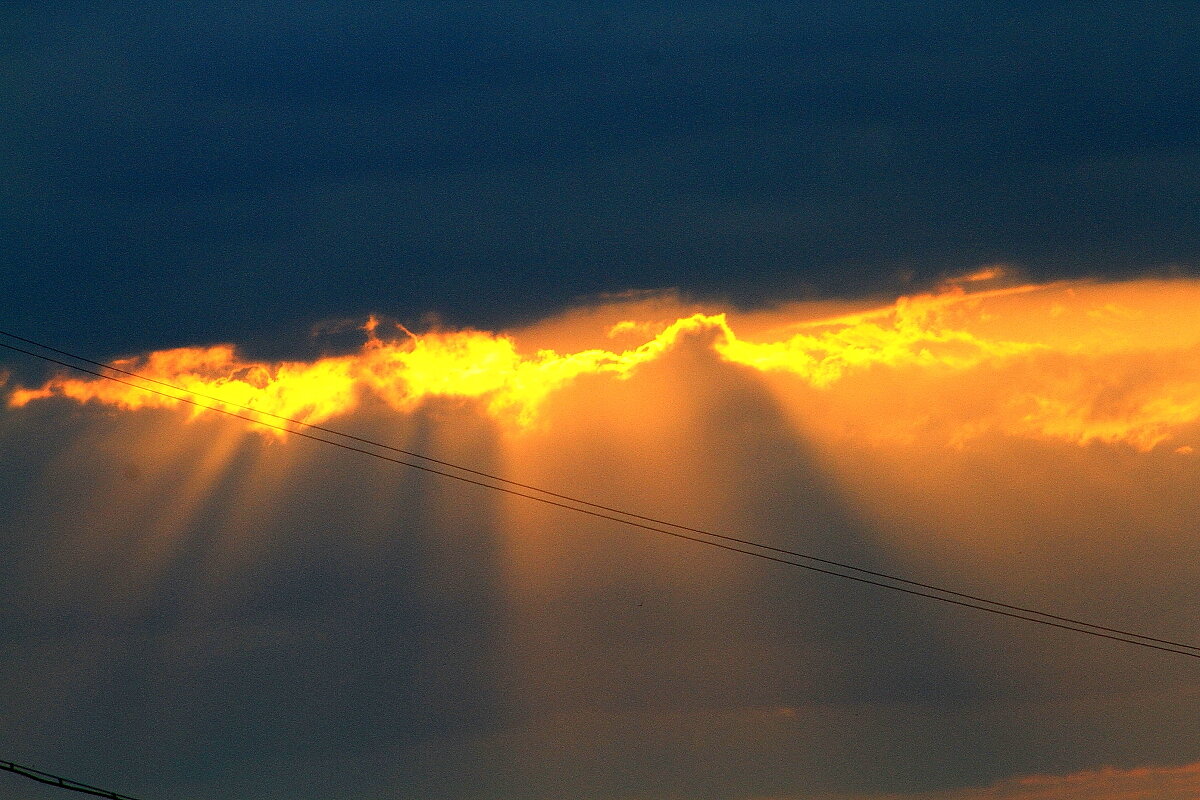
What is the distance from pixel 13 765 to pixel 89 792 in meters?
8.92

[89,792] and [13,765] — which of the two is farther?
[89,792]

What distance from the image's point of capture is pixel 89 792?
50.9 metres

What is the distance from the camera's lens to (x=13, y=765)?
4391cm
